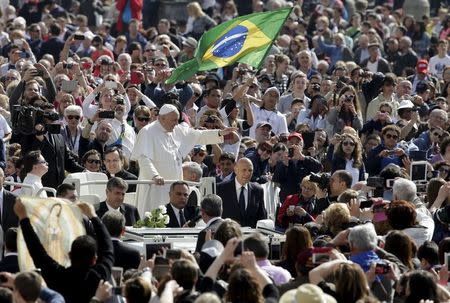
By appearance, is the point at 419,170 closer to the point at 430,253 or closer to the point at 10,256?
the point at 430,253

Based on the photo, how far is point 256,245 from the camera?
14000 millimetres

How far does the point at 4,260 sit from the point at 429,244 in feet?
10.7

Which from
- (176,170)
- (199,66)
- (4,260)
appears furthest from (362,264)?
(199,66)

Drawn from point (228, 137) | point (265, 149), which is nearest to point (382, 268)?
point (228, 137)

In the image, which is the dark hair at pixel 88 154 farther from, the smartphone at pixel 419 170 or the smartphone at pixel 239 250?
the smartphone at pixel 239 250

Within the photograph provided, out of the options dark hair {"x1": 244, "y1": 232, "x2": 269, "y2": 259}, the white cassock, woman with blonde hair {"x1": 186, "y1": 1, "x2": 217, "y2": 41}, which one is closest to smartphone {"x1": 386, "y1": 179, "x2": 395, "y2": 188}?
the white cassock

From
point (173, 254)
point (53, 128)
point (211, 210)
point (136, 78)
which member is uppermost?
point (173, 254)

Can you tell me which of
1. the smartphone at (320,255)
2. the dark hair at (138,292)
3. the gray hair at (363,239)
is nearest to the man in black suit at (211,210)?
the gray hair at (363,239)

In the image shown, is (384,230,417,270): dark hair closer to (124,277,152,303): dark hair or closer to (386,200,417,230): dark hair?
(386,200,417,230): dark hair

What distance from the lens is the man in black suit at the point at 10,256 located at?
14352 millimetres

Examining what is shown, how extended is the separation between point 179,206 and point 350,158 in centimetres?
349

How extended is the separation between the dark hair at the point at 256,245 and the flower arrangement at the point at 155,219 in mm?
3993

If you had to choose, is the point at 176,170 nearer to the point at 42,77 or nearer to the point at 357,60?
the point at 42,77

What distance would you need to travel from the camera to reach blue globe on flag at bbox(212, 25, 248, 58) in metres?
22.3
